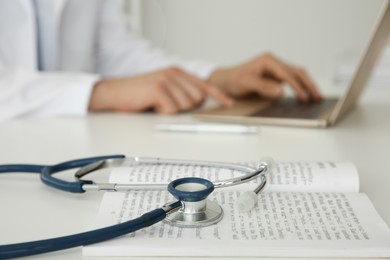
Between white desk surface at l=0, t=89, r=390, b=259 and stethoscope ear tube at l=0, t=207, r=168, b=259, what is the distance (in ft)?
0.07

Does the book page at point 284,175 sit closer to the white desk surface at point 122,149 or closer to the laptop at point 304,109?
the white desk surface at point 122,149

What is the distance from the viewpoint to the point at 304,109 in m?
1.02

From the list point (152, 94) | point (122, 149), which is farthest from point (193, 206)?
point (152, 94)

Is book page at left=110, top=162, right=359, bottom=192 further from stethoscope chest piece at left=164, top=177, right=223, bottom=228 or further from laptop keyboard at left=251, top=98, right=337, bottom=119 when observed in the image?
laptop keyboard at left=251, top=98, right=337, bottom=119

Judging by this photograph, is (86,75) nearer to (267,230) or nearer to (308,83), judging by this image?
(308,83)

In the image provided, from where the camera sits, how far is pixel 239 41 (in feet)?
9.55

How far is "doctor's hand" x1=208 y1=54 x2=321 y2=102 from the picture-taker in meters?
1.14

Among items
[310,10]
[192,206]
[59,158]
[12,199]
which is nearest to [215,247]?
[192,206]

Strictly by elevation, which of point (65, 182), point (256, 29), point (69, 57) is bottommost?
point (256, 29)

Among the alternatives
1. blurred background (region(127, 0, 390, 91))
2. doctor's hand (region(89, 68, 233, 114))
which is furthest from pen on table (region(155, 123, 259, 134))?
blurred background (region(127, 0, 390, 91))

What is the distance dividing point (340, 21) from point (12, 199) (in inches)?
99.0

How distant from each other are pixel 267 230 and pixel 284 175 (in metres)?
0.13

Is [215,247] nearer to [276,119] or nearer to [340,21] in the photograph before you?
[276,119]

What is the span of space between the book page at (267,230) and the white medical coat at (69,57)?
0.55m
